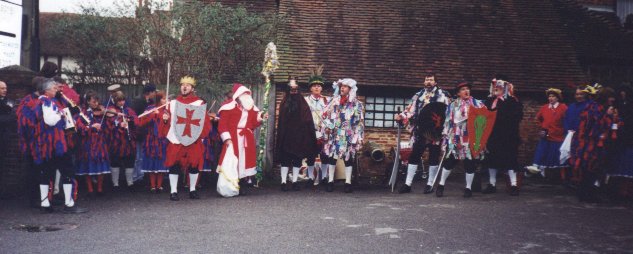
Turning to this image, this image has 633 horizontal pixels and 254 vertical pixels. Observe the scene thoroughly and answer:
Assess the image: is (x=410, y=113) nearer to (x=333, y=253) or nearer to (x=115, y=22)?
(x=333, y=253)

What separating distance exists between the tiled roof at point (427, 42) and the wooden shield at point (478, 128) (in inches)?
258

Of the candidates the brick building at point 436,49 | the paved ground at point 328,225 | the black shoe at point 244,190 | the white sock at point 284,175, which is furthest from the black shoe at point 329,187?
the brick building at point 436,49

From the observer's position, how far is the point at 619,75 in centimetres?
1923

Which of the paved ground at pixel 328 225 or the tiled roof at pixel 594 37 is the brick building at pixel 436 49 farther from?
the paved ground at pixel 328 225

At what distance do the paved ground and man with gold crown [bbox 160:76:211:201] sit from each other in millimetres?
509

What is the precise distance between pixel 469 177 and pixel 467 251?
161 inches

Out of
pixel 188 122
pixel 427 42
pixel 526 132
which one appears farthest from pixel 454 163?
pixel 427 42

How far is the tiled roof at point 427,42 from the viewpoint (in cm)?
1684

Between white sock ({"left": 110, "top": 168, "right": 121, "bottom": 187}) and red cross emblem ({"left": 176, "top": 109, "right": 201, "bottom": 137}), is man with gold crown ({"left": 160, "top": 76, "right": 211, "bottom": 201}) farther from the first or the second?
white sock ({"left": 110, "top": 168, "right": 121, "bottom": 187})

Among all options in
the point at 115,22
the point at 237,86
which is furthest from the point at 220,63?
the point at 237,86

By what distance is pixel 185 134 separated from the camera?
386 inches

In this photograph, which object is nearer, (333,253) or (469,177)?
(333,253)

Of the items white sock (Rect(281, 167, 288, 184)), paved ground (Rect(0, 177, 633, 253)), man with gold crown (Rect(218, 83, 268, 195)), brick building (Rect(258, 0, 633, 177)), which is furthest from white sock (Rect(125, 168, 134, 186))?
brick building (Rect(258, 0, 633, 177))

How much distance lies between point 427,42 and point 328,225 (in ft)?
→ 37.8
